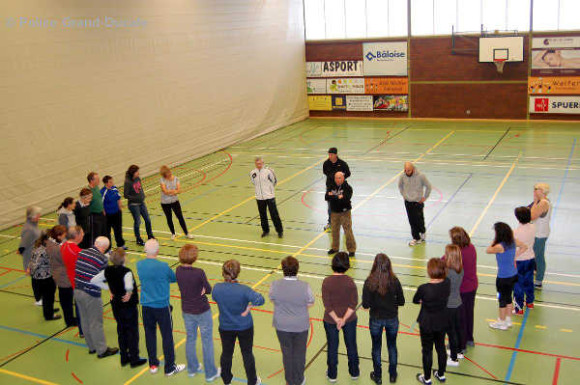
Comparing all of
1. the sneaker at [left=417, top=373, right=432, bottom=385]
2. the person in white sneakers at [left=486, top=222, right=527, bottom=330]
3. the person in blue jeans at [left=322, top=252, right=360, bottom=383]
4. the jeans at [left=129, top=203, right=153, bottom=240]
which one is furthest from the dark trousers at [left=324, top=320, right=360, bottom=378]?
the jeans at [left=129, top=203, right=153, bottom=240]

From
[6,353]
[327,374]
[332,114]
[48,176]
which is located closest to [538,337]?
[327,374]

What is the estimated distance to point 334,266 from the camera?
692cm

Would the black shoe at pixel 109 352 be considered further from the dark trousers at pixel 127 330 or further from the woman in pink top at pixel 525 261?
the woman in pink top at pixel 525 261

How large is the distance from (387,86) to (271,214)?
17.6 meters

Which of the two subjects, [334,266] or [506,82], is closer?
[334,266]

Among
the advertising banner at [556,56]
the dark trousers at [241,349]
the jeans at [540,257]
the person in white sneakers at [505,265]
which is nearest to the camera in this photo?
the dark trousers at [241,349]

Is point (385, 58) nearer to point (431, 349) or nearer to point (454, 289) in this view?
point (454, 289)

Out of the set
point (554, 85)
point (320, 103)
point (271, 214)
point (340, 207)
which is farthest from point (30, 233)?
point (554, 85)

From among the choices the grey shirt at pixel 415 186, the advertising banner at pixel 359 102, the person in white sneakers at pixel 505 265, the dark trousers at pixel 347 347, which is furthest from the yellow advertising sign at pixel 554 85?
the dark trousers at pixel 347 347

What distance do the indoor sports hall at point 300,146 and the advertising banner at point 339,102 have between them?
66 millimetres

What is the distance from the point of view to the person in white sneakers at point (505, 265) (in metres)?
8.04

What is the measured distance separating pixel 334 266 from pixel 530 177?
12.5 m

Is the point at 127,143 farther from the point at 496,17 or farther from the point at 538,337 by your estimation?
the point at 496,17

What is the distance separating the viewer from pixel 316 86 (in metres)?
31.0
